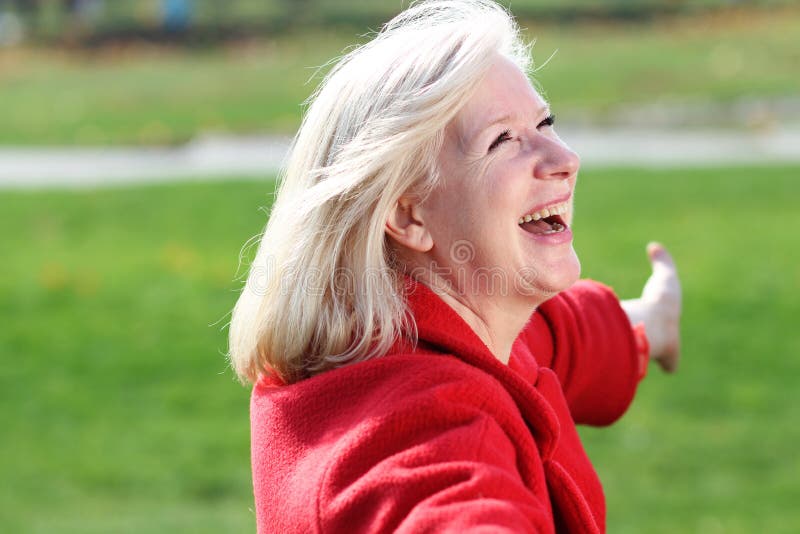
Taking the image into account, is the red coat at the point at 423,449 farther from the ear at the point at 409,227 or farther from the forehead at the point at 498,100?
the forehead at the point at 498,100

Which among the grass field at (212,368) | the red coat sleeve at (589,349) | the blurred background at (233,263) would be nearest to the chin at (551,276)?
the red coat sleeve at (589,349)

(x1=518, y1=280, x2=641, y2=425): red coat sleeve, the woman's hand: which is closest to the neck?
(x1=518, y1=280, x2=641, y2=425): red coat sleeve

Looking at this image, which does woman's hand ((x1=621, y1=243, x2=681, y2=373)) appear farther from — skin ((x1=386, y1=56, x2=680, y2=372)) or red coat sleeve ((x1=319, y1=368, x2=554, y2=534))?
red coat sleeve ((x1=319, y1=368, x2=554, y2=534))

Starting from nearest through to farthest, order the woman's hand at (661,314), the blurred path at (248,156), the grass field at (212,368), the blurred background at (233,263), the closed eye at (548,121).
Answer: the closed eye at (548,121) → the woman's hand at (661,314) → the grass field at (212,368) → the blurred background at (233,263) → the blurred path at (248,156)

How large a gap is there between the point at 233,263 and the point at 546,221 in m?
5.78

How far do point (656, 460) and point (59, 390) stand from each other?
286 cm

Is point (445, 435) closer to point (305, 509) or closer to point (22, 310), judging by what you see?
point (305, 509)

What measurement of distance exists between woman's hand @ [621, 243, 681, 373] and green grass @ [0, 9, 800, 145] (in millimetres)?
9594

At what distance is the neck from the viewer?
Answer: 201cm

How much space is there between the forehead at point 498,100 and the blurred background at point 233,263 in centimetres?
37

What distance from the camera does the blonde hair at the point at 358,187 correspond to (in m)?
1.91

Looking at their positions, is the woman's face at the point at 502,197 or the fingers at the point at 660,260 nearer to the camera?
the woman's face at the point at 502,197

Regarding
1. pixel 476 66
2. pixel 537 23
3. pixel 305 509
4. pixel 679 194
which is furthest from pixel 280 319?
pixel 537 23

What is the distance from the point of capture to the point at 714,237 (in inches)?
312
